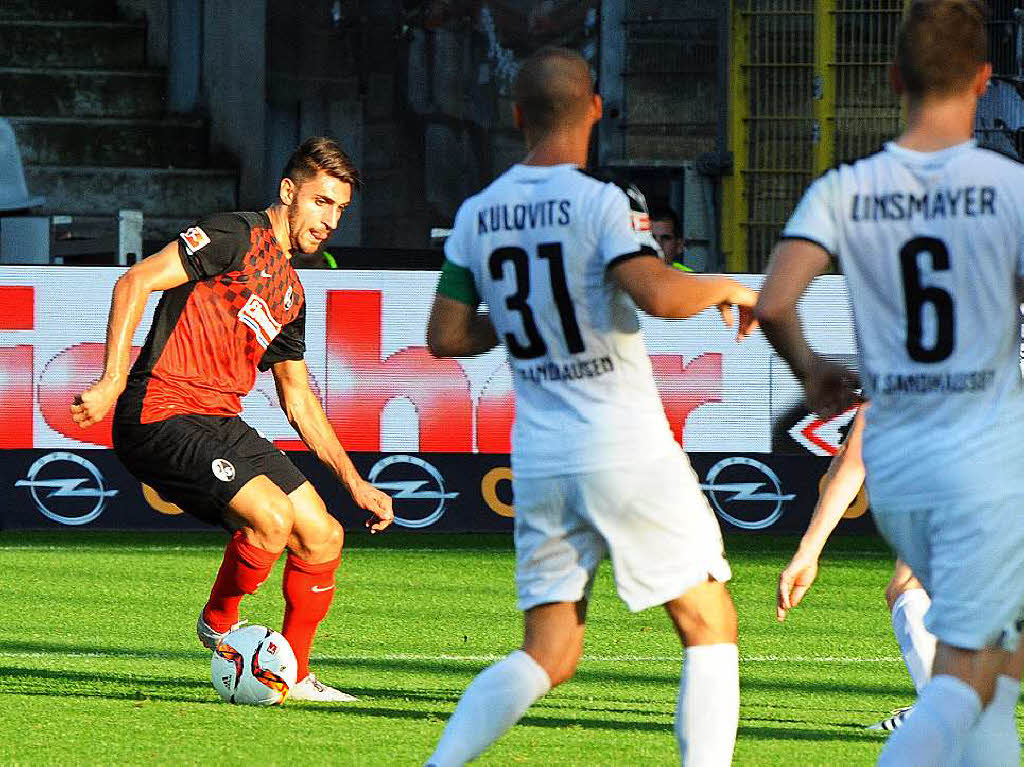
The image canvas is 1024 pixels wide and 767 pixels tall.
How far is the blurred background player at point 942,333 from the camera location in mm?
3645

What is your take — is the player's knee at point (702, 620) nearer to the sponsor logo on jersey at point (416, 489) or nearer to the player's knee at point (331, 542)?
the player's knee at point (331, 542)

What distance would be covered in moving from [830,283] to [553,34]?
372 inches

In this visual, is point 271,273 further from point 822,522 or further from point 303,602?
point 822,522

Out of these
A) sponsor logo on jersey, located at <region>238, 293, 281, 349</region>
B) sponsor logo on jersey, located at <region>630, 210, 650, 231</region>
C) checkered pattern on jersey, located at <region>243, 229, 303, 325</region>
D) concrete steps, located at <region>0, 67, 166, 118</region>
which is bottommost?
sponsor logo on jersey, located at <region>238, 293, 281, 349</region>

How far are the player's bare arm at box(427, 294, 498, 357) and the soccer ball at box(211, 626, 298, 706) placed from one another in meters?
2.22

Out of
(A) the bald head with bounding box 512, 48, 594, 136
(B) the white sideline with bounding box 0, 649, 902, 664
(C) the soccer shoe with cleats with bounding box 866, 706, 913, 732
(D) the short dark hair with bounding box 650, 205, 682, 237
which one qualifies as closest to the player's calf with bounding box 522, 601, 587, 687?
(A) the bald head with bounding box 512, 48, 594, 136

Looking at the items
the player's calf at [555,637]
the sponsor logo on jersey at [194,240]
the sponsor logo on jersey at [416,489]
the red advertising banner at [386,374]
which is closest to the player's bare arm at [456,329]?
the player's calf at [555,637]

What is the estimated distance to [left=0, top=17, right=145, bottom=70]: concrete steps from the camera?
2253 centimetres

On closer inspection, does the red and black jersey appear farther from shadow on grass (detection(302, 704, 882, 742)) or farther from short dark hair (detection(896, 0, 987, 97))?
short dark hair (detection(896, 0, 987, 97))

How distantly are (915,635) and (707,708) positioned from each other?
56.0 inches

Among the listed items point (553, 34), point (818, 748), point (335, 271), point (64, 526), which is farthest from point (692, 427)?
point (553, 34)

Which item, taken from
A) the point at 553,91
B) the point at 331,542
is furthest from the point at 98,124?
the point at 553,91

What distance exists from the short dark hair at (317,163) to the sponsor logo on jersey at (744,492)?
5600 millimetres

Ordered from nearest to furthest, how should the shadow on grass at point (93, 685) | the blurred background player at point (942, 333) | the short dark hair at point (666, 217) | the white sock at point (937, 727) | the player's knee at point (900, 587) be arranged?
the white sock at point (937, 727), the blurred background player at point (942, 333), the player's knee at point (900, 587), the shadow on grass at point (93, 685), the short dark hair at point (666, 217)
